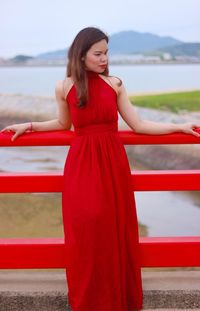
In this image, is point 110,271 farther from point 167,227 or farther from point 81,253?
point 167,227

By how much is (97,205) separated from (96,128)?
0.30m

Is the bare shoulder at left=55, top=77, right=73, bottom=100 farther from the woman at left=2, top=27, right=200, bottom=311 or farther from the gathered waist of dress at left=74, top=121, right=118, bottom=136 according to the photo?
the gathered waist of dress at left=74, top=121, right=118, bottom=136

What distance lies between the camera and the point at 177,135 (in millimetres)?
2289

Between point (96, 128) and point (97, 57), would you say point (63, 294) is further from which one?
point (97, 57)

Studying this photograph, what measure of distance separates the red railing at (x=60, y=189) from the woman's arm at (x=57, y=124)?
25 millimetres

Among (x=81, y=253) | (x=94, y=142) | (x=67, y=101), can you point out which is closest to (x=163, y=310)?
(x=81, y=253)

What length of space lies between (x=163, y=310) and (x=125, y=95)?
95 centimetres

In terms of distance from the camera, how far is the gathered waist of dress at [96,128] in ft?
7.13

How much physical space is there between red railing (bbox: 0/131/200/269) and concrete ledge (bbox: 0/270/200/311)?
13 cm

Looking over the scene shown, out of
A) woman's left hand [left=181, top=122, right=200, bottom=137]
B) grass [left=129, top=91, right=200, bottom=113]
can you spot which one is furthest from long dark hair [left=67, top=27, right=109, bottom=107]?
grass [left=129, top=91, right=200, bottom=113]

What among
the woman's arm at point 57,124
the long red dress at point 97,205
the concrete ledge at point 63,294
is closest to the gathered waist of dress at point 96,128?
the long red dress at point 97,205

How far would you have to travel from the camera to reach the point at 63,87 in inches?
86.7

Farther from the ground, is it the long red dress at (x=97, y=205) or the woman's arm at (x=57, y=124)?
the woman's arm at (x=57, y=124)

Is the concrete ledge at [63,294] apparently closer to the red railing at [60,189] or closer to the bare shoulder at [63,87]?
the red railing at [60,189]
